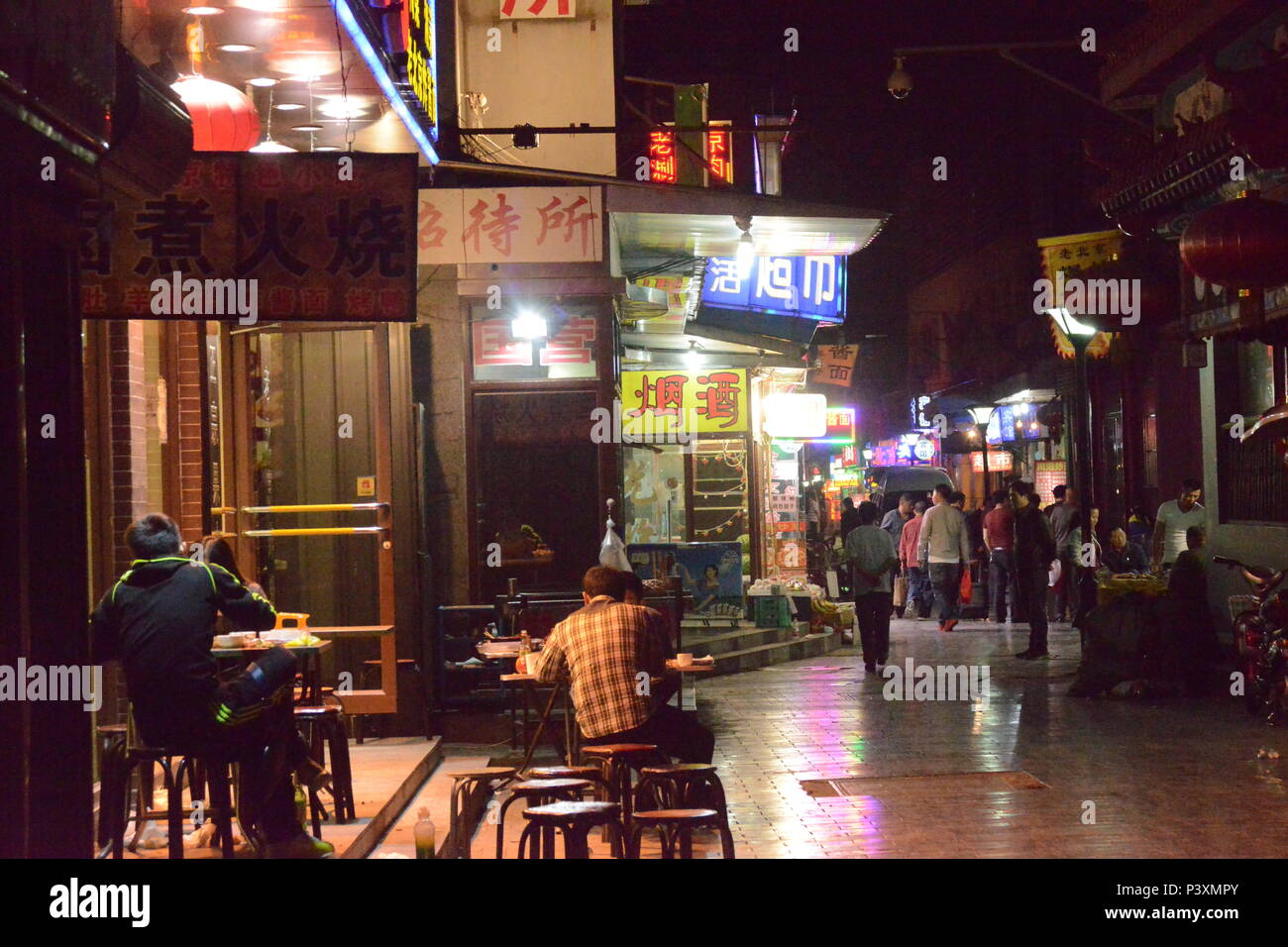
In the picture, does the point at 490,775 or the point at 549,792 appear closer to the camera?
the point at 549,792

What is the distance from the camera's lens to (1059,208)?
29938 mm

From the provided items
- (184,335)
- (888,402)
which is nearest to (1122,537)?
(184,335)

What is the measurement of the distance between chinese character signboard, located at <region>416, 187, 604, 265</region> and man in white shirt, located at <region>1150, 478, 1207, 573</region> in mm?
7541

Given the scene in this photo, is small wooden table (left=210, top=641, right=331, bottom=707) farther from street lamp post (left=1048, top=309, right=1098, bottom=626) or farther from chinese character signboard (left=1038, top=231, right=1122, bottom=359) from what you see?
street lamp post (left=1048, top=309, right=1098, bottom=626)

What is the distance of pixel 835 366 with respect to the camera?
30.4 metres

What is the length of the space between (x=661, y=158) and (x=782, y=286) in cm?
409

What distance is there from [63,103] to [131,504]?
4.35 m

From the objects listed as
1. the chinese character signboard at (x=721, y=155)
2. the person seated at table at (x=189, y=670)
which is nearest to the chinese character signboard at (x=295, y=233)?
the person seated at table at (x=189, y=670)

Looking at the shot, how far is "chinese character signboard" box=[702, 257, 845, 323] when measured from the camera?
2208 cm

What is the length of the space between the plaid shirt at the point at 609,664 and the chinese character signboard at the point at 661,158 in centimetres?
1217

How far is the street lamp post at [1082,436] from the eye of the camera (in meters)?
19.4

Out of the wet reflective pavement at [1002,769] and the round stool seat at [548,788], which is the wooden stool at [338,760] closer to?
the round stool seat at [548,788]

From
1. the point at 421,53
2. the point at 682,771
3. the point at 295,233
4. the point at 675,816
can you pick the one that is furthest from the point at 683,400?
the point at 675,816

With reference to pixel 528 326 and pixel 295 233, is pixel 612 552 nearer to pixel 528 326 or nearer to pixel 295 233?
pixel 528 326
